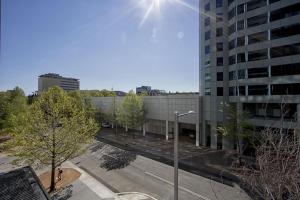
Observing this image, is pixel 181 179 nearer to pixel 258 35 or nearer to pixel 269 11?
pixel 258 35

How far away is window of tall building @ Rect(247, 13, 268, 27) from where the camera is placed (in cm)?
3289

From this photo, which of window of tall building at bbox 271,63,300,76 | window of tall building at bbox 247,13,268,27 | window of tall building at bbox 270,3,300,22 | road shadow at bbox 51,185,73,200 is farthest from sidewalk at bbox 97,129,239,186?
window of tall building at bbox 270,3,300,22

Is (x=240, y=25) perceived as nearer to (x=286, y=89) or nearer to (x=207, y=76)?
(x=207, y=76)

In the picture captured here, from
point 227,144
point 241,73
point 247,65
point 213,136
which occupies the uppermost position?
point 247,65

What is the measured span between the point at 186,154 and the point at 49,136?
1909cm

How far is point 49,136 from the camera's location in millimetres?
23578

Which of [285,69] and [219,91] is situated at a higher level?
[285,69]

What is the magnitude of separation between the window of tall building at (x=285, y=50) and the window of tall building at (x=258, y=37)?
1.86 metres

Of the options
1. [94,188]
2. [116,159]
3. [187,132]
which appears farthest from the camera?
[187,132]

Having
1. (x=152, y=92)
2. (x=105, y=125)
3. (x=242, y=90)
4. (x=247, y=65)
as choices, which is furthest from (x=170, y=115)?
(x=152, y=92)

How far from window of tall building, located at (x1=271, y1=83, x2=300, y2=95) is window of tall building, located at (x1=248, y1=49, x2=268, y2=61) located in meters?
4.00

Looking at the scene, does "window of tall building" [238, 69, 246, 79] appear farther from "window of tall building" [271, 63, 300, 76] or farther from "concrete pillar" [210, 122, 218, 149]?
"concrete pillar" [210, 122, 218, 149]

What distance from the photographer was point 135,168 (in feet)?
97.8

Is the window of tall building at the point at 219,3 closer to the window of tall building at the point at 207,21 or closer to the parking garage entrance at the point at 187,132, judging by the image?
the window of tall building at the point at 207,21
